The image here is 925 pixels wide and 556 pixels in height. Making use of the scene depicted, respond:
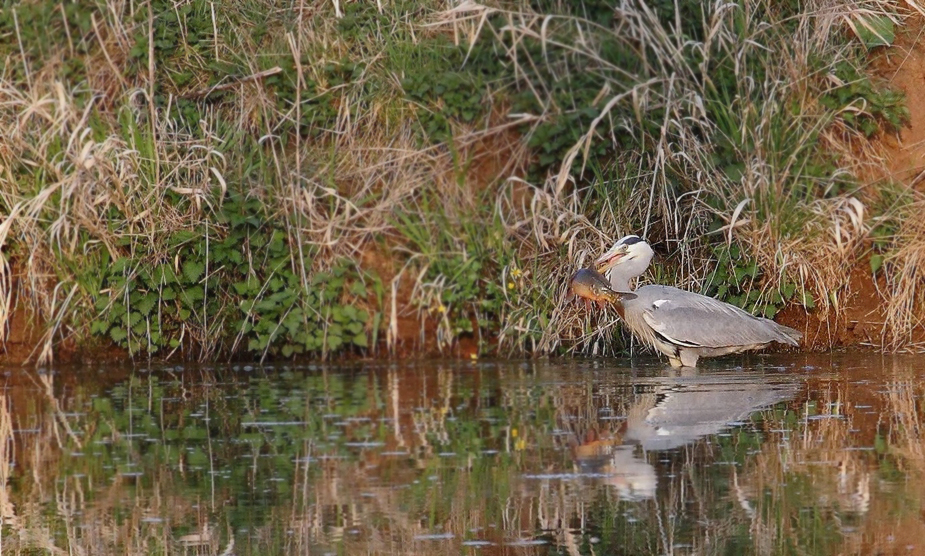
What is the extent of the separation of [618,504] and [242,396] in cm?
356

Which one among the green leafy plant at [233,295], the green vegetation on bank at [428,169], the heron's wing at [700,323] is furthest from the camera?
the green leafy plant at [233,295]

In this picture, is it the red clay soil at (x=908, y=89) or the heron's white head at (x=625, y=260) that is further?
the red clay soil at (x=908, y=89)

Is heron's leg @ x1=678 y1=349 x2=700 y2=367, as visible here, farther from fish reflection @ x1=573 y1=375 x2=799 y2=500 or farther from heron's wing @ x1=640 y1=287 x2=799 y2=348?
fish reflection @ x1=573 y1=375 x2=799 y2=500

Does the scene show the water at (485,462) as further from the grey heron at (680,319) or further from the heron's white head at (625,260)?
the heron's white head at (625,260)

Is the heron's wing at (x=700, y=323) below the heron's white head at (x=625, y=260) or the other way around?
below

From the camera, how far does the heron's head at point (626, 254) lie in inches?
332

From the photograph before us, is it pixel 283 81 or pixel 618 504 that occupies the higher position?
pixel 283 81

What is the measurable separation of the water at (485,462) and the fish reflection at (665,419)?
19mm

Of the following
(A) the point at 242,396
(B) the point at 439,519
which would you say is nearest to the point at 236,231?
(A) the point at 242,396

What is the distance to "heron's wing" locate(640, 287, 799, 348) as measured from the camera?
8.17 meters

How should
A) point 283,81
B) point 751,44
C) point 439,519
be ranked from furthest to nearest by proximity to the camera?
point 283,81 < point 751,44 < point 439,519

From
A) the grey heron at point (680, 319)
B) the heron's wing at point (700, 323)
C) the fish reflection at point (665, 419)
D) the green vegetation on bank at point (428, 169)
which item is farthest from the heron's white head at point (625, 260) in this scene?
the fish reflection at point (665, 419)

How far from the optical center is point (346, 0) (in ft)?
35.8

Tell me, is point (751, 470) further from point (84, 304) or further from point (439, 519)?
point (84, 304)
